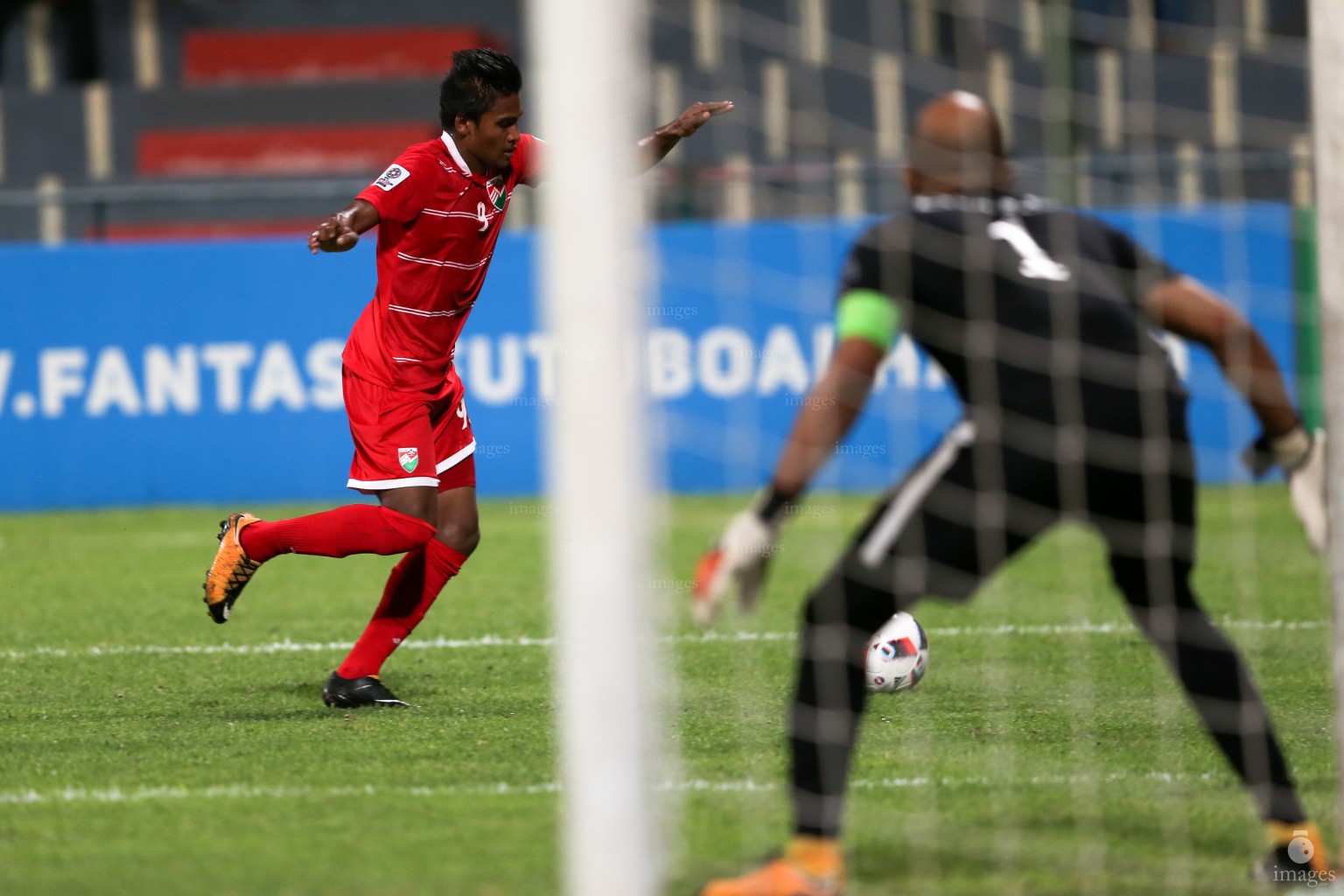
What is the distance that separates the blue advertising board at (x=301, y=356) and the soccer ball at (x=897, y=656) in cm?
636

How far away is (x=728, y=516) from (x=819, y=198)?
4.29m

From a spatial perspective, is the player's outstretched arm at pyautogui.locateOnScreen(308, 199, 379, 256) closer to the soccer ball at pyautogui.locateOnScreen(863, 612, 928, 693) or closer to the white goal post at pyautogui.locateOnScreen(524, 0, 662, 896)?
the white goal post at pyautogui.locateOnScreen(524, 0, 662, 896)

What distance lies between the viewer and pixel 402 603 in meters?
5.68

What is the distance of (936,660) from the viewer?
252 inches

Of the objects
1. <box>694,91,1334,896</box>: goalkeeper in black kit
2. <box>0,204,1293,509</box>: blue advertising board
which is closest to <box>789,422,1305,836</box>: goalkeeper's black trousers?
<box>694,91,1334,896</box>: goalkeeper in black kit

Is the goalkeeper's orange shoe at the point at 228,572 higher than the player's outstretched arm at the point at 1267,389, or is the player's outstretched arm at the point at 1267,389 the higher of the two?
the player's outstretched arm at the point at 1267,389

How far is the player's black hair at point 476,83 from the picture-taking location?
5.28 m

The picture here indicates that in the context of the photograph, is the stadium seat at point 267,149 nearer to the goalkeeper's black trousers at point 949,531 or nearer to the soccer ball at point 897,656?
the soccer ball at point 897,656

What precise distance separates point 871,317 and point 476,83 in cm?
238

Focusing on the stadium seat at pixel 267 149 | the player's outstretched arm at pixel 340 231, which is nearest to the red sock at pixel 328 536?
the player's outstretched arm at pixel 340 231

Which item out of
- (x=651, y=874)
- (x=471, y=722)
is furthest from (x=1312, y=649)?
(x=651, y=874)

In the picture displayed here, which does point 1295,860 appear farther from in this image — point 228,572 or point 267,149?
point 267,149

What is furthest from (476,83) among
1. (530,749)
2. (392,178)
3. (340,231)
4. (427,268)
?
(530,749)

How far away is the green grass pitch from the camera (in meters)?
3.76
